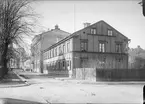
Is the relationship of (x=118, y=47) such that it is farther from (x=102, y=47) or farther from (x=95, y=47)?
(x=95, y=47)

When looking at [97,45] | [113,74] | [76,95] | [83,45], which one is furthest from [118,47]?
[76,95]

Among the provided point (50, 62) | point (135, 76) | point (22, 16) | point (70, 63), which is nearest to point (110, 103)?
point (135, 76)

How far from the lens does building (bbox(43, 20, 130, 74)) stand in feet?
118

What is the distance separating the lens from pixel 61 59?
42.9m

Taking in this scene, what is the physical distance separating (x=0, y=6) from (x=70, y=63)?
17.0m

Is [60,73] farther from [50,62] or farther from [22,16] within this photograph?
[22,16]

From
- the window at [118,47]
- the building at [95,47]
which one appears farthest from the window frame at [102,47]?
the window at [118,47]

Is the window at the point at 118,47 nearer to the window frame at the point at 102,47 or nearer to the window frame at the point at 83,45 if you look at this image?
the window frame at the point at 102,47

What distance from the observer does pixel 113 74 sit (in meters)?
26.9

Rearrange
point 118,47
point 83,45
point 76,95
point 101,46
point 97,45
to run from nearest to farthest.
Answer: point 76,95 < point 83,45 < point 97,45 < point 101,46 < point 118,47

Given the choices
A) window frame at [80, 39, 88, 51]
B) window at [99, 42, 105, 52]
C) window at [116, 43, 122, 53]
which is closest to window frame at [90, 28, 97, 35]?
window frame at [80, 39, 88, 51]

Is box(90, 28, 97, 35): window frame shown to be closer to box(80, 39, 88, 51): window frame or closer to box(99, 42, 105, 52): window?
box(80, 39, 88, 51): window frame

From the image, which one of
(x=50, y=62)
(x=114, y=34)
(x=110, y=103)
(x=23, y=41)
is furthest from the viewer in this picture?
(x=50, y=62)

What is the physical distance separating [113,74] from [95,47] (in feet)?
38.4
